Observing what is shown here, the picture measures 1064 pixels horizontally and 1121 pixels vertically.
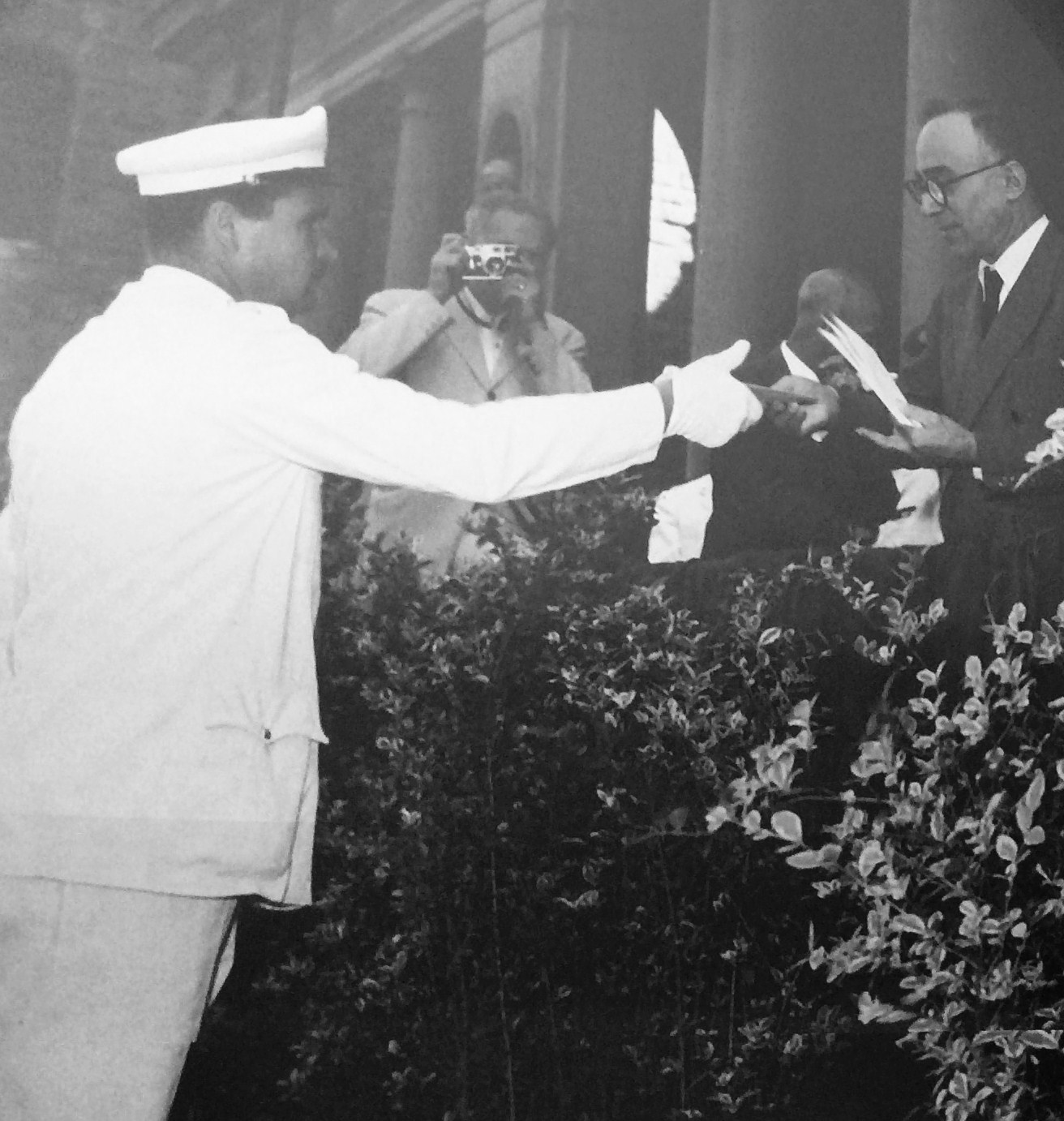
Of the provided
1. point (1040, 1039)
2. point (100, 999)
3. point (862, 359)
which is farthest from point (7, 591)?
point (1040, 1039)

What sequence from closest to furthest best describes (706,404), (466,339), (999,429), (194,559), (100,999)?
1. (100,999)
2. (194,559)
3. (706,404)
4. (999,429)
5. (466,339)

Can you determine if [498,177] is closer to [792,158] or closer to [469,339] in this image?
[469,339]

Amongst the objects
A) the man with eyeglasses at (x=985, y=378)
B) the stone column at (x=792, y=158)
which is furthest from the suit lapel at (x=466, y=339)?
the man with eyeglasses at (x=985, y=378)

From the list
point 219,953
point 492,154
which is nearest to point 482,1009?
point 219,953

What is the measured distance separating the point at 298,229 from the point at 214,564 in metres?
0.53

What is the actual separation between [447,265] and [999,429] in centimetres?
92

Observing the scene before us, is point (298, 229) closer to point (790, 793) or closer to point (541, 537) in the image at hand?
point (541, 537)

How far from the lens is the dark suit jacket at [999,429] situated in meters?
2.25

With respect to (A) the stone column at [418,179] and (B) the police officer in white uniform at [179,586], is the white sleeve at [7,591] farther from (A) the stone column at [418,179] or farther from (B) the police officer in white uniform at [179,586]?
(A) the stone column at [418,179]

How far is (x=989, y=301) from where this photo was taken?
7.66 ft

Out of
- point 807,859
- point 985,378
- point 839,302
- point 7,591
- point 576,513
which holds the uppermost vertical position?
point 839,302

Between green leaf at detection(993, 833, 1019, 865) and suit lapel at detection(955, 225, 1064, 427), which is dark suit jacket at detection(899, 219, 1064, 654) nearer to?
suit lapel at detection(955, 225, 1064, 427)

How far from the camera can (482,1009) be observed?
2197 millimetres

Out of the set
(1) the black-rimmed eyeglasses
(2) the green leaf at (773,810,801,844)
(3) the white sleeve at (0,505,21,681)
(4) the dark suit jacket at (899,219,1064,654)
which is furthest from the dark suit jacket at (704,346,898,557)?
(3) the white sleeve at (0,505,21,681)
